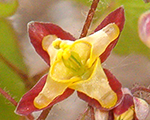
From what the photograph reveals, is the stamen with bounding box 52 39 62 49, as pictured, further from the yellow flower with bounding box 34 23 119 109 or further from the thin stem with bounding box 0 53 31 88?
the thin stem with bounding box 0 53 31 88

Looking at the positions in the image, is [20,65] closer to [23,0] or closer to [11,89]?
[11,89]

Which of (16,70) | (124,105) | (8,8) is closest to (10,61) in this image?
(16,70)

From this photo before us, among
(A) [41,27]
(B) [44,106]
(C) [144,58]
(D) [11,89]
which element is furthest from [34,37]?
(C) [144,58]

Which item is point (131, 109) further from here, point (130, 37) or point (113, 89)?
point (130, 37)

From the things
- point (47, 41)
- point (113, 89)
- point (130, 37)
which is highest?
point (47, 41)

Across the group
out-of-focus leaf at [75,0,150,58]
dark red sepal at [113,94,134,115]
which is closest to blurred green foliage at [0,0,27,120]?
out-of-focus leaf at [75,0,150,58]
